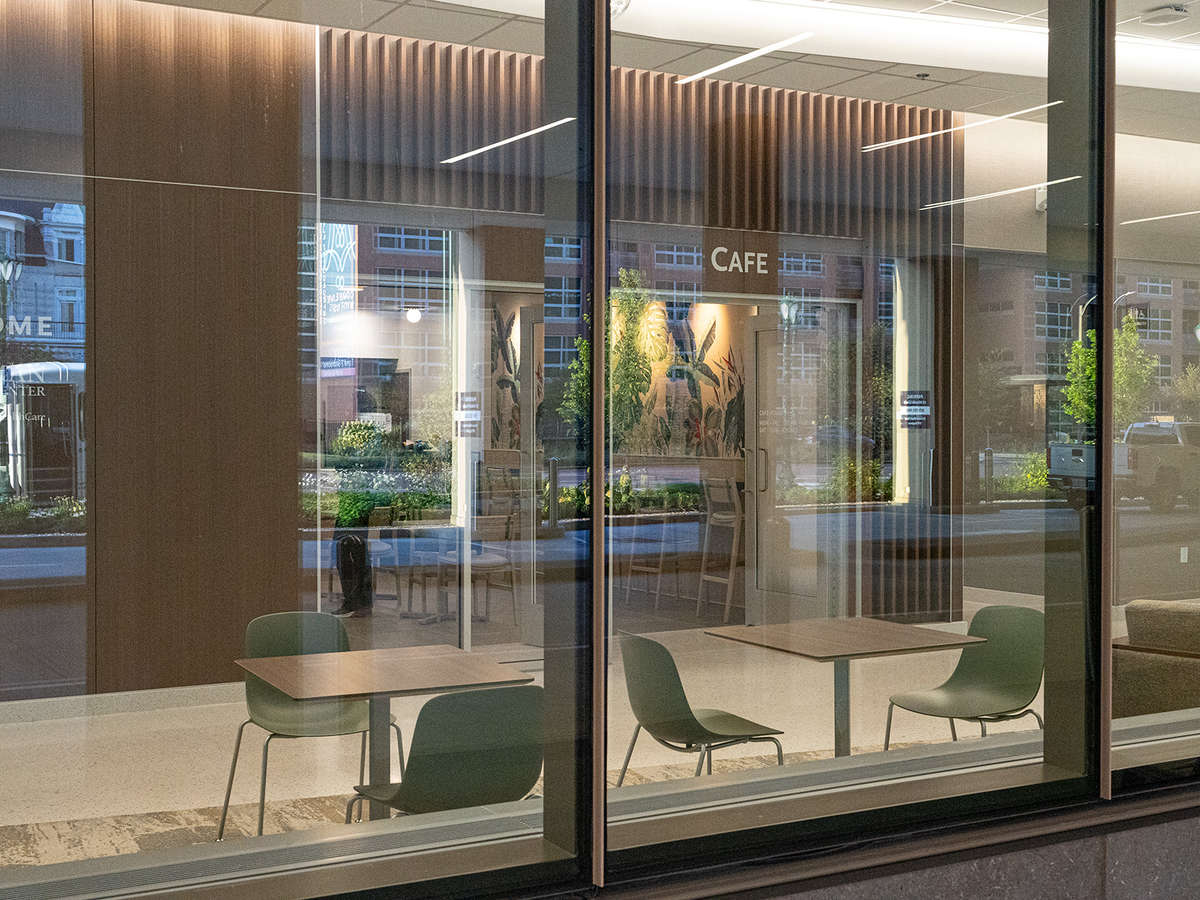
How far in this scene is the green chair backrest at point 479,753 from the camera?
246 centimetres

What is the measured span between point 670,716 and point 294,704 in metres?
1.06

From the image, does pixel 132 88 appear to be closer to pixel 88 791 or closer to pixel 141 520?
pixel 141 520

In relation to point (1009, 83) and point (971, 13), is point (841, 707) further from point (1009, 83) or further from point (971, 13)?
point (971, 13)

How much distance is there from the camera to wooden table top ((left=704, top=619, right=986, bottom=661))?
11.8ft

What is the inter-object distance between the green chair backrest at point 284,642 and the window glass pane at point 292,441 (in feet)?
0.06

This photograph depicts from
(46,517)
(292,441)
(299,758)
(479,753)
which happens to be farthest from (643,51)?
(46,517)

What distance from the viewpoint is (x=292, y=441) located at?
20.2ft

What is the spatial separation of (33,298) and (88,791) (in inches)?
106

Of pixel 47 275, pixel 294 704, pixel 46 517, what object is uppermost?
pixel 47 275

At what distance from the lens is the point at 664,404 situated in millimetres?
3754

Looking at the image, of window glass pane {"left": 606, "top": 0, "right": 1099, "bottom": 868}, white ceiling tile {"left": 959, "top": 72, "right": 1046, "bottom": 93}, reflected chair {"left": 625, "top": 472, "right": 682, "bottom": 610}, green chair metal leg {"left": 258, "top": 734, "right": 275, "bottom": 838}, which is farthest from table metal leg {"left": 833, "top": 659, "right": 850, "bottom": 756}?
white ceiling tile {"left": 959, "top": 72, "right": 1046, "bottom": 93}

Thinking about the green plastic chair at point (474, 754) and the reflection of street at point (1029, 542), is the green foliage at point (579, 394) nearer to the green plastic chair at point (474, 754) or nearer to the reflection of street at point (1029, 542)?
the reflection of street at point (1029, 542)

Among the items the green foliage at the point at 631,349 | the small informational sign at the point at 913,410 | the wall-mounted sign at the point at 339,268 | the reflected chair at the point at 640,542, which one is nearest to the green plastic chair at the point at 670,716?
the reflected chair at the point at 640,542

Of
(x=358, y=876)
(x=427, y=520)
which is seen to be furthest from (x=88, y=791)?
(x=358, y=876)
